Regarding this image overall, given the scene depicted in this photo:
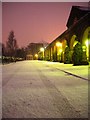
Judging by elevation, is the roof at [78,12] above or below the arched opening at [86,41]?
above

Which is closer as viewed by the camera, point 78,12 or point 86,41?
point 86,41

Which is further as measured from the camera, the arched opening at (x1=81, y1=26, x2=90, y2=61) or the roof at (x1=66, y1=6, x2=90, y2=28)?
the roof at (x1=66, y1=6, x2=90, y2=28)

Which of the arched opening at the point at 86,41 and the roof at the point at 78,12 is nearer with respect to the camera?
the arched opening at the point at 86,41

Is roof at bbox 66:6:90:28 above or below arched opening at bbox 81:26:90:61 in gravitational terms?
above

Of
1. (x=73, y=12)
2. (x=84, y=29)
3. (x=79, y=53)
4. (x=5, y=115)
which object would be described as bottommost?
(x=5, y=115)

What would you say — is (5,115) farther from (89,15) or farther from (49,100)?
(89,15)

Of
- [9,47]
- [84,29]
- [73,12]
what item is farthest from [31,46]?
[84,29]

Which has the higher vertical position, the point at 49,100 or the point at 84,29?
the point at 84,29

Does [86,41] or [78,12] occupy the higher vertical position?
[78,12]

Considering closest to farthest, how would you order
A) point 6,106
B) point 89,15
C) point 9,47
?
point 6,106
point 89,15
point 9,47

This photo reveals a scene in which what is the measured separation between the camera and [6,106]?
6523mm

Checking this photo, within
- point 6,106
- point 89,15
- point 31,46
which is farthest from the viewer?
point 31,46

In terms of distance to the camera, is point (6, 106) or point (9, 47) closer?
point (6, 106)

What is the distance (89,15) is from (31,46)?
157 m
